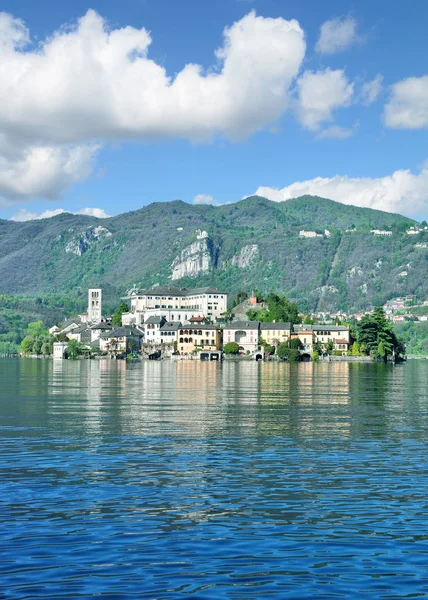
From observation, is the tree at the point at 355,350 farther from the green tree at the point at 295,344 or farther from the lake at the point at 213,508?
the lake at the point at 213,508

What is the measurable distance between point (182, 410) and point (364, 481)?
85.8ft

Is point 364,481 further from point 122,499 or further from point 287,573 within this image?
point 287,573

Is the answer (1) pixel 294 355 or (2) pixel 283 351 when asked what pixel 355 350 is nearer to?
(1) pixel 294 355

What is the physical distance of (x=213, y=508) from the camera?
2289cm

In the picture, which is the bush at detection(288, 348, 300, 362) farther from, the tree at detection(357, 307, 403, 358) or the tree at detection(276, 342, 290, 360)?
the tree at detection(357, 307, 403, 358)

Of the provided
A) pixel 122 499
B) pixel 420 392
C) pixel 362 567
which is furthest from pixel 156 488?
pixel 420 392

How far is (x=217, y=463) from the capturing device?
99.5 feet

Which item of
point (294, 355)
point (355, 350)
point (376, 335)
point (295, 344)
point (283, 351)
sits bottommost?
point (294, 355)

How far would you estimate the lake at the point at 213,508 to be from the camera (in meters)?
17.0

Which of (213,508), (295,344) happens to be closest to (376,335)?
(295,344)

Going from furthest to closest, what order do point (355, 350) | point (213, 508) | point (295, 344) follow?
point (295, 344), point (355, 350), point (213, 508)

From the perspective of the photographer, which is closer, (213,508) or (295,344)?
(213,508)

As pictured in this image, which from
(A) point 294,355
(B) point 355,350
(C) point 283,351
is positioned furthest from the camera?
(B) point 355,350

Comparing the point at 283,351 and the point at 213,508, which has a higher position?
the point at 283,351
